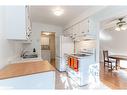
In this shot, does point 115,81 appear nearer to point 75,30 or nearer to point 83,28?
point 83,28

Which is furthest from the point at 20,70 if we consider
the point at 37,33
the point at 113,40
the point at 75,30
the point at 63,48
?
the point at 113,40

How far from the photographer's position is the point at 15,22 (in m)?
1.95

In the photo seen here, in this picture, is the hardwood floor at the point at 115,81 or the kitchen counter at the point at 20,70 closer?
the kitchen counter at the point at 20,70

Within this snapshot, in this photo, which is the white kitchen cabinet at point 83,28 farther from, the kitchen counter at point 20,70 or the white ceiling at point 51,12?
the kitchen counter at point 20,70

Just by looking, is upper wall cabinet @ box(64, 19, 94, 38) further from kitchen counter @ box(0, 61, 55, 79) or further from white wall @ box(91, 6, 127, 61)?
kitchen counter @ box(0, 61, 55, 79)

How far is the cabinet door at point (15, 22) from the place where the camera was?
1.93 meters

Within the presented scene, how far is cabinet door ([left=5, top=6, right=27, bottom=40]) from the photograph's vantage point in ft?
6.33

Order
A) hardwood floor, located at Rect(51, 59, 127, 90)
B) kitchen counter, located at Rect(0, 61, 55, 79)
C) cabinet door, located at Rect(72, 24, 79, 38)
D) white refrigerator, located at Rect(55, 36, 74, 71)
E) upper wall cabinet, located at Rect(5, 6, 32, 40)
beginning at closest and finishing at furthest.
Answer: kitchen counter, located at Rect(0, 61, 55, 79) < upper wall cabinet, located at Rect(5, 6, 32, 40) < hardwood floor, located at Rect(51, 59, 127, 90) < cabinet door, located at Rect(72, 24, 79, 38) < white refrigerator, located at Rect(55, 36, 74, 71)

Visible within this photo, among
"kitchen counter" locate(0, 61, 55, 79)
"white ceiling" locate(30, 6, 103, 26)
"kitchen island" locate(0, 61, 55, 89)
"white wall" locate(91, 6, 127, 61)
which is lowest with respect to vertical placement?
"kitchen island" locate(0, 61, 55, 89)

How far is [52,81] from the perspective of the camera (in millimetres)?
1838

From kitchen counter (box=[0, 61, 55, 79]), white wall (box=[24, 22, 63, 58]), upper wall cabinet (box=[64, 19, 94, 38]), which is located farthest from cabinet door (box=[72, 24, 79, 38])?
kitchen counter (box=[0, 61, 55, 79])

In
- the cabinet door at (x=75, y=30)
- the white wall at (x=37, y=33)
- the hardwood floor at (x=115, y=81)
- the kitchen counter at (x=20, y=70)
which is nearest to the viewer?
the kitchen counter at (x=20, y=70)

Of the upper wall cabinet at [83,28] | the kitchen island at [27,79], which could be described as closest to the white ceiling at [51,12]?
the upper wall cabinet at [83,28]
